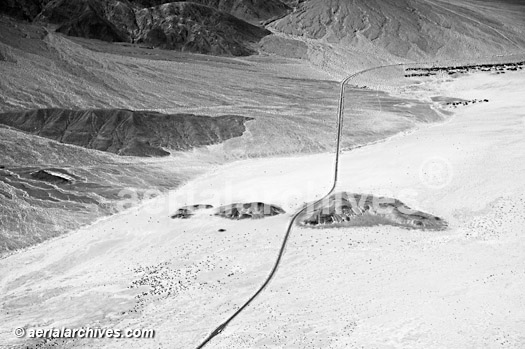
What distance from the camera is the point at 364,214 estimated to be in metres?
34.2

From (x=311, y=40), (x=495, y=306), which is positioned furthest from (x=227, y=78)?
(x=495, y=306)

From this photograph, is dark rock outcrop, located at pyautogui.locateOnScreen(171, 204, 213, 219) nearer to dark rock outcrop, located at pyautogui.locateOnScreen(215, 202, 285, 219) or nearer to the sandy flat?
the sandy flat

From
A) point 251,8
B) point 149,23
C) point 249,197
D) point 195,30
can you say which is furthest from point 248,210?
point 251,8

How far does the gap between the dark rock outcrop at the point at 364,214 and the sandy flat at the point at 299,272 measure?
921 mm

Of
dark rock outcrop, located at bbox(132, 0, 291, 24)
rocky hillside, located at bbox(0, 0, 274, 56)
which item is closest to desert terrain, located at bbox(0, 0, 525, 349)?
rocky hillside, located at bbox(0, 0, 274, 56)

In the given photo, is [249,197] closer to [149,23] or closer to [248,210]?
[248,210]

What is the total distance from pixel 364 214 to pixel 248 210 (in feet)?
22.5

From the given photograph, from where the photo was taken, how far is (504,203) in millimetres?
35625

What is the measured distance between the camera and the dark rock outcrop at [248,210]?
34.4m

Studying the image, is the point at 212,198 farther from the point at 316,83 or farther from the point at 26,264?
the point at 316,83

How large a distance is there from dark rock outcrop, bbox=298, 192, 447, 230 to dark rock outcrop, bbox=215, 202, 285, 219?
6.39ft

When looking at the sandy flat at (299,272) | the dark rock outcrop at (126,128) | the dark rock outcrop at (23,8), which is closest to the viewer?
the sandy flat at (299,272)

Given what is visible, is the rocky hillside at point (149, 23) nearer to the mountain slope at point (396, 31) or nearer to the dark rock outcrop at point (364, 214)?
the mountain slope at point (396, 31)

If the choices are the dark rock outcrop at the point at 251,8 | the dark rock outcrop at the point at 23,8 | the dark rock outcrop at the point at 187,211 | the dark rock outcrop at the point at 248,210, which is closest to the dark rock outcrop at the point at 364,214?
the dark rock outcrop at the point at 248,210
